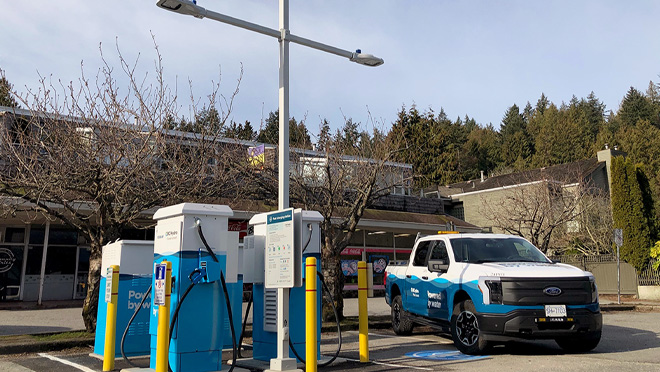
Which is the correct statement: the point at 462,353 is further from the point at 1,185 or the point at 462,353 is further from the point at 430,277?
the point at 1,185

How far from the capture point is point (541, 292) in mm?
8664

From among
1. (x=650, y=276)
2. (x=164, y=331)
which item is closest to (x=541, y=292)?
(x=164, y=331)

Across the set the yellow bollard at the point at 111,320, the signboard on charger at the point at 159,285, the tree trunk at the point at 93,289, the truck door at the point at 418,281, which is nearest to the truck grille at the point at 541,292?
the truck door at the point at 418,281

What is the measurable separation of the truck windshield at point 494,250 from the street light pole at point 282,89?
12.4ft

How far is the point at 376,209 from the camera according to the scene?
27.4 metres

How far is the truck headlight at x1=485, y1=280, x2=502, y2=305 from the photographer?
8.70 metres

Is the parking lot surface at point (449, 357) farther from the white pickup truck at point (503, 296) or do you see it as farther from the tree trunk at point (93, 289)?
the tree trunk at point (93, 289)

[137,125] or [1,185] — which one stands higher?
[137,125]

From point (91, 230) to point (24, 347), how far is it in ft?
8.58

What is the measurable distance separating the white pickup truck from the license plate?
0.05ft

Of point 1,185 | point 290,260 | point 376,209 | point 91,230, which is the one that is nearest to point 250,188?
point 91,230

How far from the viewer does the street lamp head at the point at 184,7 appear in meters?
7.87

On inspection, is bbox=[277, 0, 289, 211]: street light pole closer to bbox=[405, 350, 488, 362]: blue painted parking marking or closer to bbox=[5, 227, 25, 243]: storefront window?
bbox=[405, 350, 488, 362]: blue painted parking marking

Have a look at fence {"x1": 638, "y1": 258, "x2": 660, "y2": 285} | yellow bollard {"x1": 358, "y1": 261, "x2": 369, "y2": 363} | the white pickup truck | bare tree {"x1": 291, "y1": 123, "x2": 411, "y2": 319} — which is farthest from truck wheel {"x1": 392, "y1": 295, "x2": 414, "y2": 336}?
fence {"x1": 638, "y1": 258, "x2": 660, "y2": 285}
